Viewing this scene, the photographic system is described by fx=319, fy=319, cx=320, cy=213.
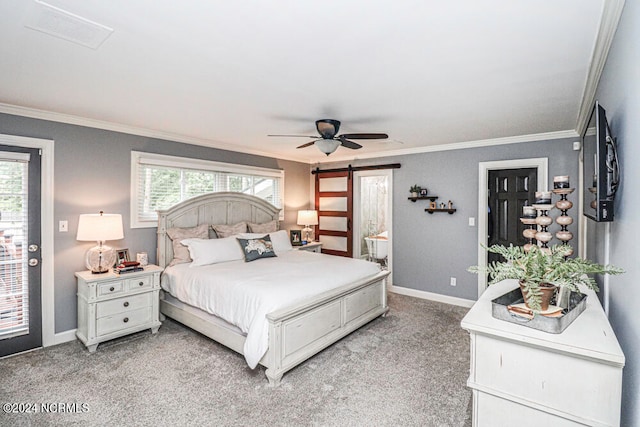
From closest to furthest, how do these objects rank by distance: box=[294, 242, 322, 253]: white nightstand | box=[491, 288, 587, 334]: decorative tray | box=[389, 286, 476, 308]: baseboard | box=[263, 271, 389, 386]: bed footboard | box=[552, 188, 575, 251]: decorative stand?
box=[491, 288, 587, 334]: decorative tray < box=[552, 188, 575, 251]: decorative stand < box=[263, 271, 389, 386]: bed footboard < box=[389, 286, 476, 308]: baseboard < box=[294, 242, 322, 253]: white nightstand

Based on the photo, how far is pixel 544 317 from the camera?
51.1 inches

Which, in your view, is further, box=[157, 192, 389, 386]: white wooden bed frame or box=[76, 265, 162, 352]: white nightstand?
box=[76, 265, 162, 352]: white nightstand

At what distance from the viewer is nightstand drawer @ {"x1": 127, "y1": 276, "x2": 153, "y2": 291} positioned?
11.1 feet

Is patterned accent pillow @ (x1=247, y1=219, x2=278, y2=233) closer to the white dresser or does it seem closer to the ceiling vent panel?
the ceiling vent panel

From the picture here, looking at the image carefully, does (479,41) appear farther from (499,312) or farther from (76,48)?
(76,48)

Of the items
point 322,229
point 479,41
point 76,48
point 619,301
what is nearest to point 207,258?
point 76,48

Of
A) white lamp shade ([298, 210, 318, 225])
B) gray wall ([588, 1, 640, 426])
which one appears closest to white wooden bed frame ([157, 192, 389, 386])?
white lamp shade ([298, 210, 318, 225])

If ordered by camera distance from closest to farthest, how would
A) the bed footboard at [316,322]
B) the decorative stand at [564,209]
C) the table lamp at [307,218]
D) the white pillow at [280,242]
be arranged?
the decorative stand at [564,209] → the bed footboard at [316,322] → the white pillow at [280,242] → the table lamp at [307,218]

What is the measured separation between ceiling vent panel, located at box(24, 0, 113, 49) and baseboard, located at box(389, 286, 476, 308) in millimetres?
4864

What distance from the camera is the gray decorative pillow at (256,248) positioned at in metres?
4.11

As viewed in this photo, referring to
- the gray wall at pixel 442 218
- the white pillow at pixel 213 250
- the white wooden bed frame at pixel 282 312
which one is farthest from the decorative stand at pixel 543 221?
the white pillow at pixel 213 250

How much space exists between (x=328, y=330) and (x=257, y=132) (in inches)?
98.7

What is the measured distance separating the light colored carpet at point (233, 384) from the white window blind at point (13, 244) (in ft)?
1.21

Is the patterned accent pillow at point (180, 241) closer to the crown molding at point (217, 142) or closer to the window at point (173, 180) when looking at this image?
the window at point (173, 180)
